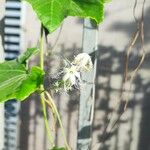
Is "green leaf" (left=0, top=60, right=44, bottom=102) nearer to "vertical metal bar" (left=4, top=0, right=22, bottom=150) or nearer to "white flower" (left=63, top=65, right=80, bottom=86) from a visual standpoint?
"white flower" (left=63, top=65, right=80, bottom=86)

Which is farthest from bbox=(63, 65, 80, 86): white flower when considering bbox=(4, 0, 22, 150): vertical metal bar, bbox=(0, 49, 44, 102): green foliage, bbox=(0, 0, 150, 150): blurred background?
bbox=(4, 0, 22, 150): vertical metal bar

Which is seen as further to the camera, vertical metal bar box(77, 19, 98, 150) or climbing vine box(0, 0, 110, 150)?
vertical metal bar box(77, 19, 98, 150)

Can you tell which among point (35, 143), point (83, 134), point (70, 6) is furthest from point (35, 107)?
point (70, 6)

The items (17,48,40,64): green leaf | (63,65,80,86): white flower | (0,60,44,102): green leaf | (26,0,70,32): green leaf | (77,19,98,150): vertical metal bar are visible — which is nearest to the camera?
(26,0,70,32): green leaf

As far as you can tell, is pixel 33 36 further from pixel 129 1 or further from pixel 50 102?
pixel 50 102

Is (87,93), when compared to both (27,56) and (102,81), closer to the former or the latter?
(27,56)

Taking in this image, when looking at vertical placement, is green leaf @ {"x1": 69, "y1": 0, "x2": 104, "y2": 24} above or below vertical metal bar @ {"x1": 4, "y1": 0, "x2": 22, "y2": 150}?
above

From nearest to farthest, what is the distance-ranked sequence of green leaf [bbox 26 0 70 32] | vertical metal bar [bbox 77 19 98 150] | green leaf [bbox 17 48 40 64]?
1. green leaf [bbox 26 0 70 32]
2. green leaf [bbox 17 48 40 64]
3. vertical metal bar [bbox 77 19 98 150]
